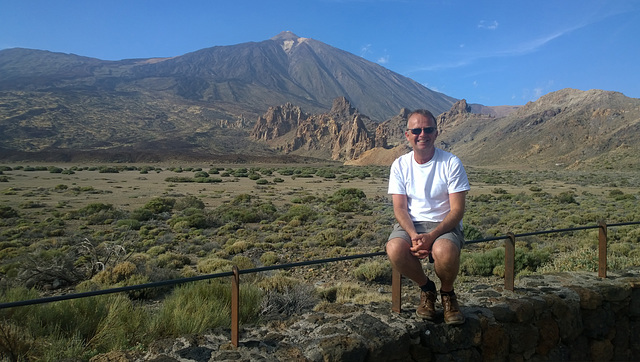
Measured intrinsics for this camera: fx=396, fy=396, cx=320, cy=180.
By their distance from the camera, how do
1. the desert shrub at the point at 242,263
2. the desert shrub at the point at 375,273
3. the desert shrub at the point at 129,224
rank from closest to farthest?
the desert shrub at the point at 375,273 < the desert shrub at the point at 242,263 < the desert shrub at the point at 129,224

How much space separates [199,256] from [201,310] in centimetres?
880

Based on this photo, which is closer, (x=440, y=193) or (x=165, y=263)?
(x=440, y=193)

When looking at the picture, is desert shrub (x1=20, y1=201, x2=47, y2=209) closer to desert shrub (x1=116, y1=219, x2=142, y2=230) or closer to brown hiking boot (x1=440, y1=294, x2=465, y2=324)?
desert shrub (x1=116, y1=219, x2=142, y2=230)

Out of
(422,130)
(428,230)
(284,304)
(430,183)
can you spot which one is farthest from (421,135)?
(284,304)

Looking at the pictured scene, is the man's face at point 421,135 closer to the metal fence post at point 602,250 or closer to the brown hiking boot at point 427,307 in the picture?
the brown hiking boot at point 427,307

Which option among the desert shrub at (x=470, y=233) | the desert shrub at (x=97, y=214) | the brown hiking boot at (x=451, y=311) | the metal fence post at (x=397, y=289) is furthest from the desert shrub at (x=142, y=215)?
the brown hiking boot at (x=451, y=311)

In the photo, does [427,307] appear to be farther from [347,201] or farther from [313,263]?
[347,201]

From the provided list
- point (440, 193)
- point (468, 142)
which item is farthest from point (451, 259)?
point (468, 142)

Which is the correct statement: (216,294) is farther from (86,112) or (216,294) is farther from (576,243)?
(86,112)

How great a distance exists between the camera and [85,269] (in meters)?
10.2

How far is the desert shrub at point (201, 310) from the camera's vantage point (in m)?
3.93

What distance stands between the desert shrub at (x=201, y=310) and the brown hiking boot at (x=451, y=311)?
217cm

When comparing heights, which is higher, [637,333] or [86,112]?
[86,112]

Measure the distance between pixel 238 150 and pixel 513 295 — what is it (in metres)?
122
